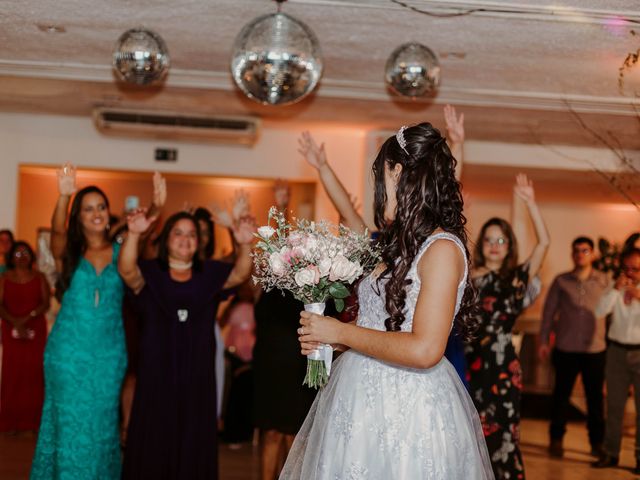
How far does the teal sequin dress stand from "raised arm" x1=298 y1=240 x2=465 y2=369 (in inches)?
89.0

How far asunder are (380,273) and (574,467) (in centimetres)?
429

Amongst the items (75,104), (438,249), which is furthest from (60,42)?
(438,249)

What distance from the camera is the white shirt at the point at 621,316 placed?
5.98m

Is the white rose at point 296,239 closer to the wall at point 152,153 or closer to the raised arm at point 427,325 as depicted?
the raised arm at point 427,325

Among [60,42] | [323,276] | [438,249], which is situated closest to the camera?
[438,249]

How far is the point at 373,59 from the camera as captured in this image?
534 cm

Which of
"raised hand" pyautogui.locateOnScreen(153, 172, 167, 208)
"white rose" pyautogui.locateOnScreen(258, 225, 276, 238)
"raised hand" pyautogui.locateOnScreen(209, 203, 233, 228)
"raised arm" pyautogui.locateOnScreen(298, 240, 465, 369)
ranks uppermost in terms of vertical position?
"raised hand" pyautogui.locateOnScreen(153, 172, 167, 208)

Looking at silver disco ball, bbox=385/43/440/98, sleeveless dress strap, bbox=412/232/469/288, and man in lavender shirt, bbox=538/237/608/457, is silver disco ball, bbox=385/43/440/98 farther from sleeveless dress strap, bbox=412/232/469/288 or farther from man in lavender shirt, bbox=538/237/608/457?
man in lavender shirt, bbox=538/237/608/457

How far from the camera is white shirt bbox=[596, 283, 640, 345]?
5980 mm

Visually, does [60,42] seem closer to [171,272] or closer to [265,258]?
[171,272]

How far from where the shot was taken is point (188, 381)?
4.09 m

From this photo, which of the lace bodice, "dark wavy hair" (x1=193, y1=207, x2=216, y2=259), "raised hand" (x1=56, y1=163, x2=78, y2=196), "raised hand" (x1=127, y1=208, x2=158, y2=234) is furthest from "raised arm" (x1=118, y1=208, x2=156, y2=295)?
the lace bodice

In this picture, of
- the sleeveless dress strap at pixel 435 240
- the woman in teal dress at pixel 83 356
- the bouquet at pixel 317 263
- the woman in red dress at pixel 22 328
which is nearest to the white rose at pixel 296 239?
the bouquet at pixel 317 263

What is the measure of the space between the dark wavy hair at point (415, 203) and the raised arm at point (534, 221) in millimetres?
2259
